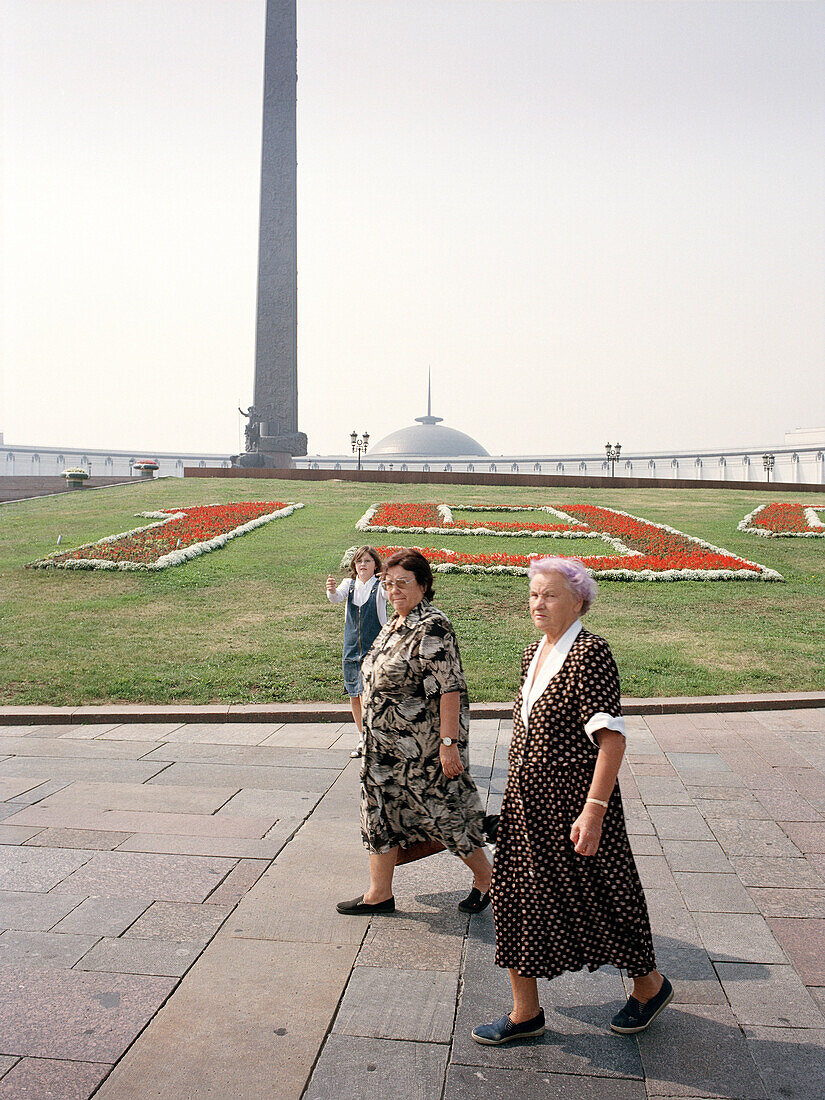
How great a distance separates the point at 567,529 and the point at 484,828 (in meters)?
15.0

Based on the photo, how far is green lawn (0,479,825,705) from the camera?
8555 mm

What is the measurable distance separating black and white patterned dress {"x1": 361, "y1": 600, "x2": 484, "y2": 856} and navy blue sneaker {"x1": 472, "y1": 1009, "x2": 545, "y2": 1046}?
0.87m

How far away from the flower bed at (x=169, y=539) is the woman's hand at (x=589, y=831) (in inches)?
469

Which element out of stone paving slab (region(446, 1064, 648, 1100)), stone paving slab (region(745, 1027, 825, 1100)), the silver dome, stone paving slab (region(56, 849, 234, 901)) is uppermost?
the silver dome

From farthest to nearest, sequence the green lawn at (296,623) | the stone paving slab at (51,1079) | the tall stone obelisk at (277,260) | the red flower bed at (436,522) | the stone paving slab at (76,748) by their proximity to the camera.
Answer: the tall stone obelisk at (277,260) < the red flower bed at (436,522) < the green lawn at (296,623) < the stone paving slab at (76,748) < the stone paving slab at (51,1079)

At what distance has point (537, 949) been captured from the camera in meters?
2.90

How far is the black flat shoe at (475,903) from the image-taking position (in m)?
3.92

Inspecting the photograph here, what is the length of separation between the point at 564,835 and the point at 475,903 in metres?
1.24

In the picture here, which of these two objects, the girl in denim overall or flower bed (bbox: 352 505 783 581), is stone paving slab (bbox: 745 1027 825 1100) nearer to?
the girl in denim overall

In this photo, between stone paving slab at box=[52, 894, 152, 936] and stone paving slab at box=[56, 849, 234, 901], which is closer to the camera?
stone paving slab at box=[52, 894, 152, 936]

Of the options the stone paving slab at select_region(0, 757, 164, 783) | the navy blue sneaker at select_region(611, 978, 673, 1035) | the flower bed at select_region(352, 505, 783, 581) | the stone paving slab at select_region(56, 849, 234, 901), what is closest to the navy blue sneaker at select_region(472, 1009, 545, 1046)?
the navy blue sneaker at select_region(611, 978, 673, 1035)

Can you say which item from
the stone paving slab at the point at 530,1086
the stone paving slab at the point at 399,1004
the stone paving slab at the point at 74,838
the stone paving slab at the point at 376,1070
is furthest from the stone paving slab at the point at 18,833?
the stone paving slab at the point at 530,1086

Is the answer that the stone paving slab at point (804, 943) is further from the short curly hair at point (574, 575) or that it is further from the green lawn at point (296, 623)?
the green lawn at point (296, 623)

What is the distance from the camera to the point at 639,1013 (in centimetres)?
304
